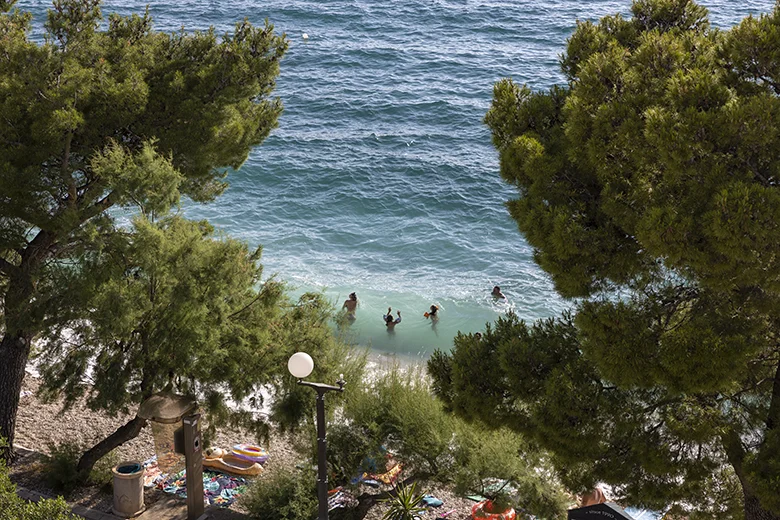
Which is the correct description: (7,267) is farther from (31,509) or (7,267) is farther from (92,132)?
(31,509)

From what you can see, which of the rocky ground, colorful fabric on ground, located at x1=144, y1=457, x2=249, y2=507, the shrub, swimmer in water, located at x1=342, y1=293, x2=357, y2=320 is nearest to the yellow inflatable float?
colorful fabric on ground, located at x1=144, y1=457, x2=249, y2=507

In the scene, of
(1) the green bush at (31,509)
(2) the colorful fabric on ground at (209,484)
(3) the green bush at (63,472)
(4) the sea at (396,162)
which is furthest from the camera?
(4) the sea at (396,162)

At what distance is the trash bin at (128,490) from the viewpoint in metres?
10.9

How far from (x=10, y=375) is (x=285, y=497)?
4.29 metres

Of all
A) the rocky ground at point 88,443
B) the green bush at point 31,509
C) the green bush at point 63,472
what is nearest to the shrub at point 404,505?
the rocky ground at point 88,443

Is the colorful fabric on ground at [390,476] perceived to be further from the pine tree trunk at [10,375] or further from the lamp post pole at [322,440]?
the pine tree trunk at [10,375]

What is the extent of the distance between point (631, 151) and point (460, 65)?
107 ft

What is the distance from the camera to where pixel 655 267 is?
756 centimetres

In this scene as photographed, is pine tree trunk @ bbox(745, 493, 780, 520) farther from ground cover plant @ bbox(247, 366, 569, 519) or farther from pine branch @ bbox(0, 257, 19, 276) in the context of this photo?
pine branch @ bbox(0, 257, 19, 276)

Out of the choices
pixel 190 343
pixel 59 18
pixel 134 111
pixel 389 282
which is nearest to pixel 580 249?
pixel 190 343

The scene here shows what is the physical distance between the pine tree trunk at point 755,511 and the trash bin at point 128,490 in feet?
23.8

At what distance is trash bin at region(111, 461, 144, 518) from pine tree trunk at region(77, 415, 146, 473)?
1.72 feet

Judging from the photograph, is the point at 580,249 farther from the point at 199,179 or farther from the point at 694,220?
the point at 199,179

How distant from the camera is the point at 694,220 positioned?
6.38m
